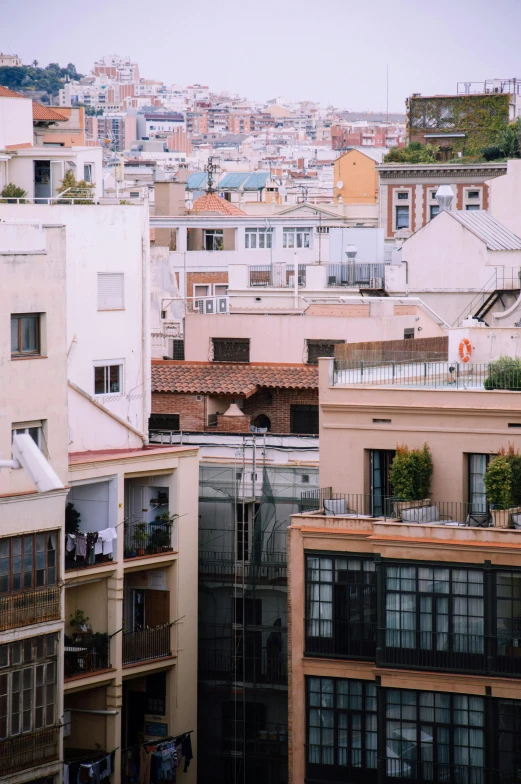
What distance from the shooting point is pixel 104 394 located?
42.2 metres

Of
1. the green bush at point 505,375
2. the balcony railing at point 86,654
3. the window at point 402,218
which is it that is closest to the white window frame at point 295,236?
the window at point 402,218

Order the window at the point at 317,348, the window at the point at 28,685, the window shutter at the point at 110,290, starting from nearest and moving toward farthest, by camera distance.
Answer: the window at the point at 28,685 < the window shutter at the point at 110,290 < the window at the point at 317,348

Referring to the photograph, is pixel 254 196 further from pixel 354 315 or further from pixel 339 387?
pixel 339 387

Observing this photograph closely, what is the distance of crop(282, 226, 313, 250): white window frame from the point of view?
82.7 metres

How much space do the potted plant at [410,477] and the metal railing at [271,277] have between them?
26196 mm

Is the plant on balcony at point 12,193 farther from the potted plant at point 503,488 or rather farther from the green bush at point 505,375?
the potted plant at point 503,488

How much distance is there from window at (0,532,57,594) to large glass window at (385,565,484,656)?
287 inches

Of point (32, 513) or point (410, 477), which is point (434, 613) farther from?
point (32, 513)

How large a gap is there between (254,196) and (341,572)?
80022 mm

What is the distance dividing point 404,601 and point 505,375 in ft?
15.9

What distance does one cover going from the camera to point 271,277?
2416 inches

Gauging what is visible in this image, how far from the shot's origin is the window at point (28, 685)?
35.6m

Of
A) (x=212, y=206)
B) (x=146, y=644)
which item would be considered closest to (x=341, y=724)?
(x=146, y=644)

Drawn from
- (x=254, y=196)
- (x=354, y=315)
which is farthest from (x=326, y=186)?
(x=354, y=315)
